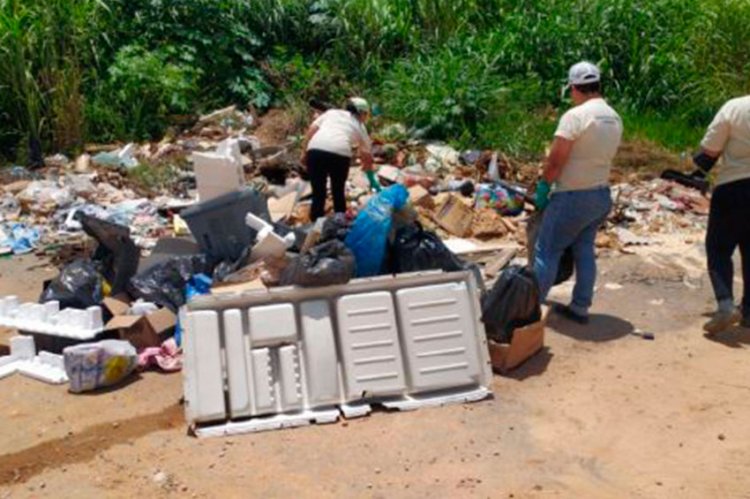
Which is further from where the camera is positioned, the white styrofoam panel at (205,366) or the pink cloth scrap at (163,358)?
the pink cloth scrap at (163,358)

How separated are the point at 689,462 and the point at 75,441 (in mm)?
3137

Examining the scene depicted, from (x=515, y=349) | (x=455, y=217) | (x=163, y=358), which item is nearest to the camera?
(x=515, y=349)

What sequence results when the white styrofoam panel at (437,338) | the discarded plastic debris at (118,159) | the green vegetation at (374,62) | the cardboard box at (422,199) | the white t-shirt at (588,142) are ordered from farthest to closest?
1. the green vegetation at (374,62)
2. the discarded plastic debris at (118,159)
3. the cardboard box at (422,199)
4. the white t-shirt at (588,142)
5. the white styrofoam panel at (437,338)

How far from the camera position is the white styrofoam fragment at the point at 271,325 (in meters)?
5.10

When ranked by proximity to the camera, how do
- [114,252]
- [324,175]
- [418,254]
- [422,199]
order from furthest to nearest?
[422,199], [324,175], [114,252], [418,254]

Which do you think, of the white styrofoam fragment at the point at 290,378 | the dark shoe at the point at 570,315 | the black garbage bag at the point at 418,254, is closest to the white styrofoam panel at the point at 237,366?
Answer: the white styrofoam fragment at the point at 290,378

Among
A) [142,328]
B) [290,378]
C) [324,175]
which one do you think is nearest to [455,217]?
[324,175]

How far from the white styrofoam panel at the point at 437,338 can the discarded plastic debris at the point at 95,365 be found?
170 cm

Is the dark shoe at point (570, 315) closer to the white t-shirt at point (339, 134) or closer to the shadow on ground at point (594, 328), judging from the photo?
the shadow on ground at point (594, 328)

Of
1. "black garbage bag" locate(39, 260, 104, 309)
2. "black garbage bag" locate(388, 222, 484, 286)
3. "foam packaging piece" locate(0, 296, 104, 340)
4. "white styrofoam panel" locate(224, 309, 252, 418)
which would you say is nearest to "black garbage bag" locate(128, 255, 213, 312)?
"black garbage bag" locate(39, 260, 104, 309)

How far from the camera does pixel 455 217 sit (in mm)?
8742

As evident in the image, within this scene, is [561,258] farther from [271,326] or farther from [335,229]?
[271,326]

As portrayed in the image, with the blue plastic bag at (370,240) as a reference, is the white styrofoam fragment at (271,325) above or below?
below

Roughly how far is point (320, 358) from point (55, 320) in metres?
1.91
